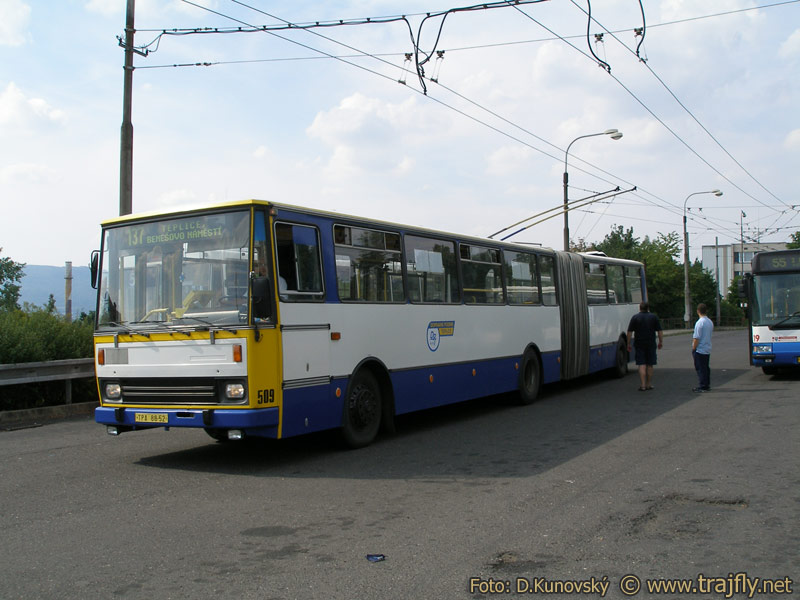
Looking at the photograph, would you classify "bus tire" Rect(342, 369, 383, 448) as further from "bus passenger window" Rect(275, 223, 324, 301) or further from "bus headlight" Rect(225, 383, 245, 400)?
"bus headlight" Rect(225, 383, 245, 400)

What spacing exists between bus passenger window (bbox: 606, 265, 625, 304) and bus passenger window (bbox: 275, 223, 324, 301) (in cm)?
1179

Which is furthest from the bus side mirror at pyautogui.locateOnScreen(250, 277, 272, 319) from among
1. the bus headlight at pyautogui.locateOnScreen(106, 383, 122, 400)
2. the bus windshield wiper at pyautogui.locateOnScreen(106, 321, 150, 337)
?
the bus headlight at pyautogui.locateOnScreen(106, 383, 122, 400)

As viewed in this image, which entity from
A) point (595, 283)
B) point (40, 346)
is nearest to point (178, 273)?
point (40, 346)

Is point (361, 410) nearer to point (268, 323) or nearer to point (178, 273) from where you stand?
point (268, 323)

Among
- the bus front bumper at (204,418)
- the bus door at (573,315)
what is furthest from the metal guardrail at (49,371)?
the bus door at (573,315)

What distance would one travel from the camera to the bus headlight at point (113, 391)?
28.6 feet

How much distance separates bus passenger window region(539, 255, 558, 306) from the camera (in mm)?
15688

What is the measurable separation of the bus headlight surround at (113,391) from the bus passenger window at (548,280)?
9135 mm

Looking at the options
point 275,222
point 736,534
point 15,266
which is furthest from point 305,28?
point 15,266

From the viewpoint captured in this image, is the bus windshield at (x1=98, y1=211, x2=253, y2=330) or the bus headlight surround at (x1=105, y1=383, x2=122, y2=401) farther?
the bus headlight surround at (x1=105, y1=383, x2=122, y2=401)

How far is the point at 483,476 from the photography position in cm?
786

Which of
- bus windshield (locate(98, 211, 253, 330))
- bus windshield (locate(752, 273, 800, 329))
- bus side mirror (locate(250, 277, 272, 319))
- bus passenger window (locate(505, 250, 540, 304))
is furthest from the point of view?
bus windshield (locate(752, 273, 800, 329))

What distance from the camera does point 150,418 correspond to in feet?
27.5

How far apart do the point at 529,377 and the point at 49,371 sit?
27.8 ft
